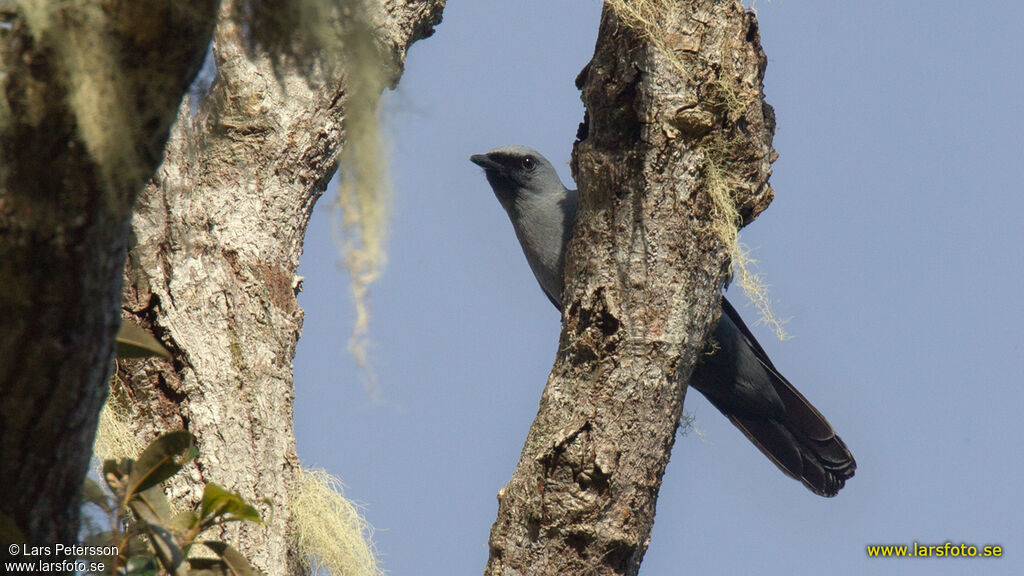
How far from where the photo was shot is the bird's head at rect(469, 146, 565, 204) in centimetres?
574

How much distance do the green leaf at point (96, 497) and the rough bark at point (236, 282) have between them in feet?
2.96

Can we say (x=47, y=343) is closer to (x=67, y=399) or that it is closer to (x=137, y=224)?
(x=67, y=399)

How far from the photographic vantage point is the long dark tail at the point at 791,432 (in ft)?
17.0

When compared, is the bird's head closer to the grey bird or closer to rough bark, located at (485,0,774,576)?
the grey bird

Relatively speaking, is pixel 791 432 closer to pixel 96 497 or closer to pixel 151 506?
pixel 151 506

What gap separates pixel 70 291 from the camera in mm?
1511

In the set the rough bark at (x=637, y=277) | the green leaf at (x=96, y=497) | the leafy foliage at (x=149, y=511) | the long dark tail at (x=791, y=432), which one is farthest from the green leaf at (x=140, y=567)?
the long dark tail at (x=791, y=432)

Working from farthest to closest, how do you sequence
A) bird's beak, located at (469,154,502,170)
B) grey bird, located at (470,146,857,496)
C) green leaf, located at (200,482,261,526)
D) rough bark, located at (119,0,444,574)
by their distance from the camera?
bird's beak, located at (469,154,502,170) < grey bird, located at (470,146,857,496) < rough bark, located at (119,0,444,574) < green leaf, located at (200,482,261,526)

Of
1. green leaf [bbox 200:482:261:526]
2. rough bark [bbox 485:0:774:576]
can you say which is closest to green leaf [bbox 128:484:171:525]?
green leaf [bbox 200:482:261:526]

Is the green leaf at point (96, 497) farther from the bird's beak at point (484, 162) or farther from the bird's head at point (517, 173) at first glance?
the bird's beak at point (484, 162)

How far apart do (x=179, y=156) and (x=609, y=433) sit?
75.0 inches

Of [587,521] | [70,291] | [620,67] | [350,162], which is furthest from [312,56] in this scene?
[587,521]

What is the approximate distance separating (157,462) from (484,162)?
4.04 metres

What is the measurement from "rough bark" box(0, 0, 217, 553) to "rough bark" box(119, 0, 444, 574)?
155 centimetres
